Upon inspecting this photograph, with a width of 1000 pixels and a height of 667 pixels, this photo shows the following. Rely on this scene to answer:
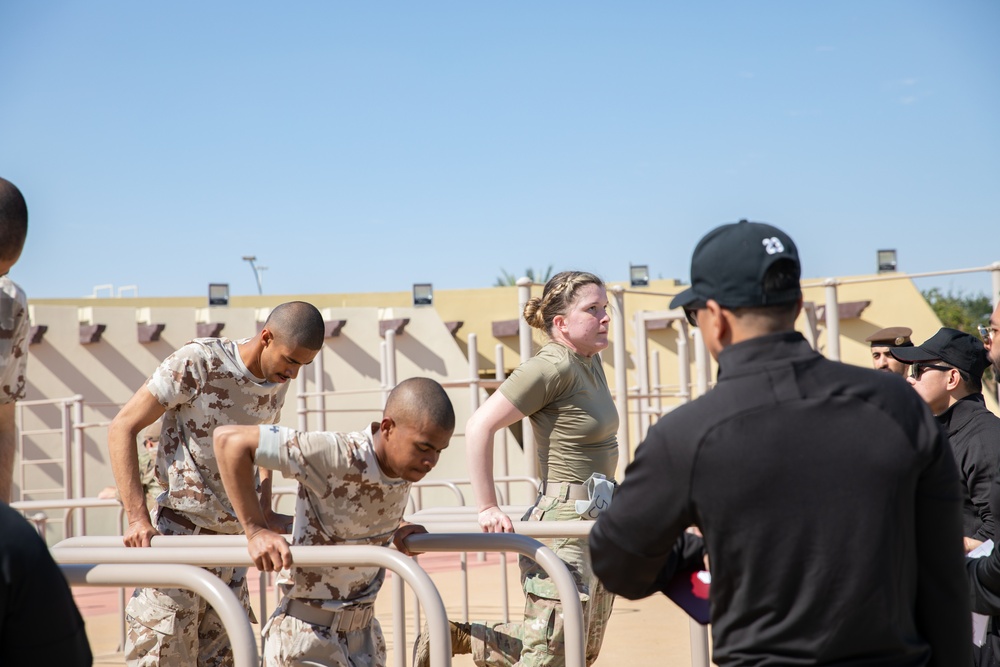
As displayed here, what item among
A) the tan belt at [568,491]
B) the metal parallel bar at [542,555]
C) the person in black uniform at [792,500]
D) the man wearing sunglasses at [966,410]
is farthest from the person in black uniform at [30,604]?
the man wearing sunglasses at [966,410]

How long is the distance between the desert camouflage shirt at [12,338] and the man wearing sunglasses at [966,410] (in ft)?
8.97

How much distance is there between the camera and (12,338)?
2.77 meters

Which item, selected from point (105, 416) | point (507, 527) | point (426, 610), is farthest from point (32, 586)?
point (105, 416)

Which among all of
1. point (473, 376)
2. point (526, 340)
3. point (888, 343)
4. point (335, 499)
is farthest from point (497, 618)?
point (335, 499)

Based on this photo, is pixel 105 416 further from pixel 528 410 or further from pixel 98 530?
pixel 528 410

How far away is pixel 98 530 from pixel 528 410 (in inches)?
513

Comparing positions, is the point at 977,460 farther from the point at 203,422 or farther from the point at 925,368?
the point at 203,422

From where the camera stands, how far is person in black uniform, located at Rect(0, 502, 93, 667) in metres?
1.47

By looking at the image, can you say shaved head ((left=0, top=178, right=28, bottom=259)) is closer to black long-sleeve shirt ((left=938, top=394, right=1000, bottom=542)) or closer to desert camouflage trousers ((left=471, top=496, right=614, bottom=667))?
desert camouflage trousers ((left=471, top=496, right=614, bottom=667))

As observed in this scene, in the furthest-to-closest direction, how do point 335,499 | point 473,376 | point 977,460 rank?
point 473,376
point 977,460
point 335,499

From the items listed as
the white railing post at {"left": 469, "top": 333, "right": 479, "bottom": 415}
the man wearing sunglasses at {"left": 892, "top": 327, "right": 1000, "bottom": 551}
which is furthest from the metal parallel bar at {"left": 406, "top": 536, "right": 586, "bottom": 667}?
the white railing post at {"left": 469, "top": 333, "right": 479, "bottom": 415}

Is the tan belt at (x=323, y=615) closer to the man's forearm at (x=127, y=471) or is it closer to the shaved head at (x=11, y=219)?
the man's forearm at (x=127, y=471)

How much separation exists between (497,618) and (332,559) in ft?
17.7

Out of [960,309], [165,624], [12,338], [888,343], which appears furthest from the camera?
[960,309]
